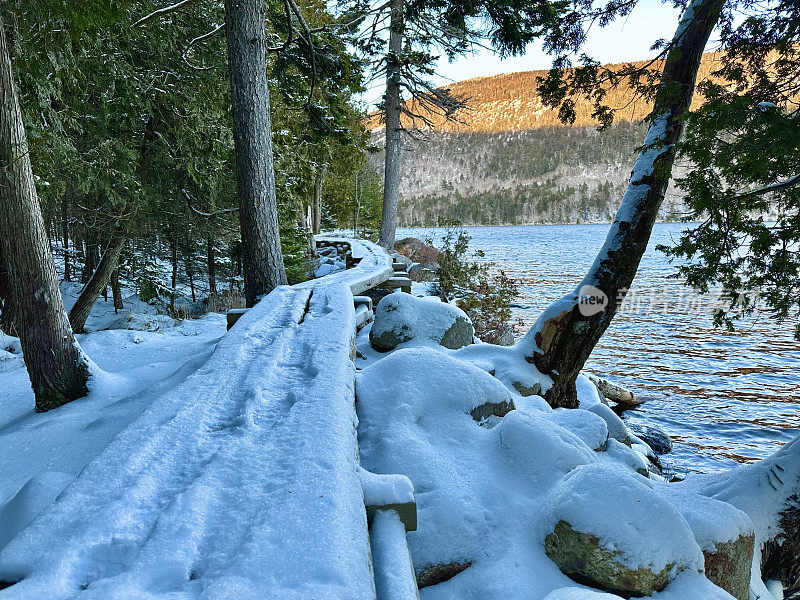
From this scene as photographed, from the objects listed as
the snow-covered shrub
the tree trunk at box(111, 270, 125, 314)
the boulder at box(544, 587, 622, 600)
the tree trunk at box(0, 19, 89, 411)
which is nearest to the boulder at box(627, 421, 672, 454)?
the snow-covered shrub

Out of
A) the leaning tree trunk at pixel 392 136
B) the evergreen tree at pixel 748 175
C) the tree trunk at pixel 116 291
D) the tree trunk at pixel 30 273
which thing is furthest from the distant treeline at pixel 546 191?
the tree trunk at pixel 30 273

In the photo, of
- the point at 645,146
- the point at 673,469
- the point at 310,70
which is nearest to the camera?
the point at 645,146

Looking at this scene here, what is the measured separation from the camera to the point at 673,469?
648cm

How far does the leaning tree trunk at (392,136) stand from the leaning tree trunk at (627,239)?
10078 millimetres

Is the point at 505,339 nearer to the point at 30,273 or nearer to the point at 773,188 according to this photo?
the point at 773,188

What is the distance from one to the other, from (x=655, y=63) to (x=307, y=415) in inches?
221

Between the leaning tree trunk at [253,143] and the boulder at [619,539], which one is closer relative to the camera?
the boulder at [619,539]

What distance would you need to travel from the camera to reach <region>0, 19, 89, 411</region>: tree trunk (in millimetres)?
3973

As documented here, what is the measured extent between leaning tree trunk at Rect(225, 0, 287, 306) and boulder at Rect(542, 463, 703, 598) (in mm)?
4910

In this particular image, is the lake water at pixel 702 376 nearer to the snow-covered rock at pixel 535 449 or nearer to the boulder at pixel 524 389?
the boulder at pixel 524 389

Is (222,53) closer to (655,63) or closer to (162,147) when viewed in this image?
(162,147)

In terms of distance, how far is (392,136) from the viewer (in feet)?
50.1

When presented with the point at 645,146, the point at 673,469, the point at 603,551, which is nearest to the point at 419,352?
the point at 603,551

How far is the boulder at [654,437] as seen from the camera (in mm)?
7203
